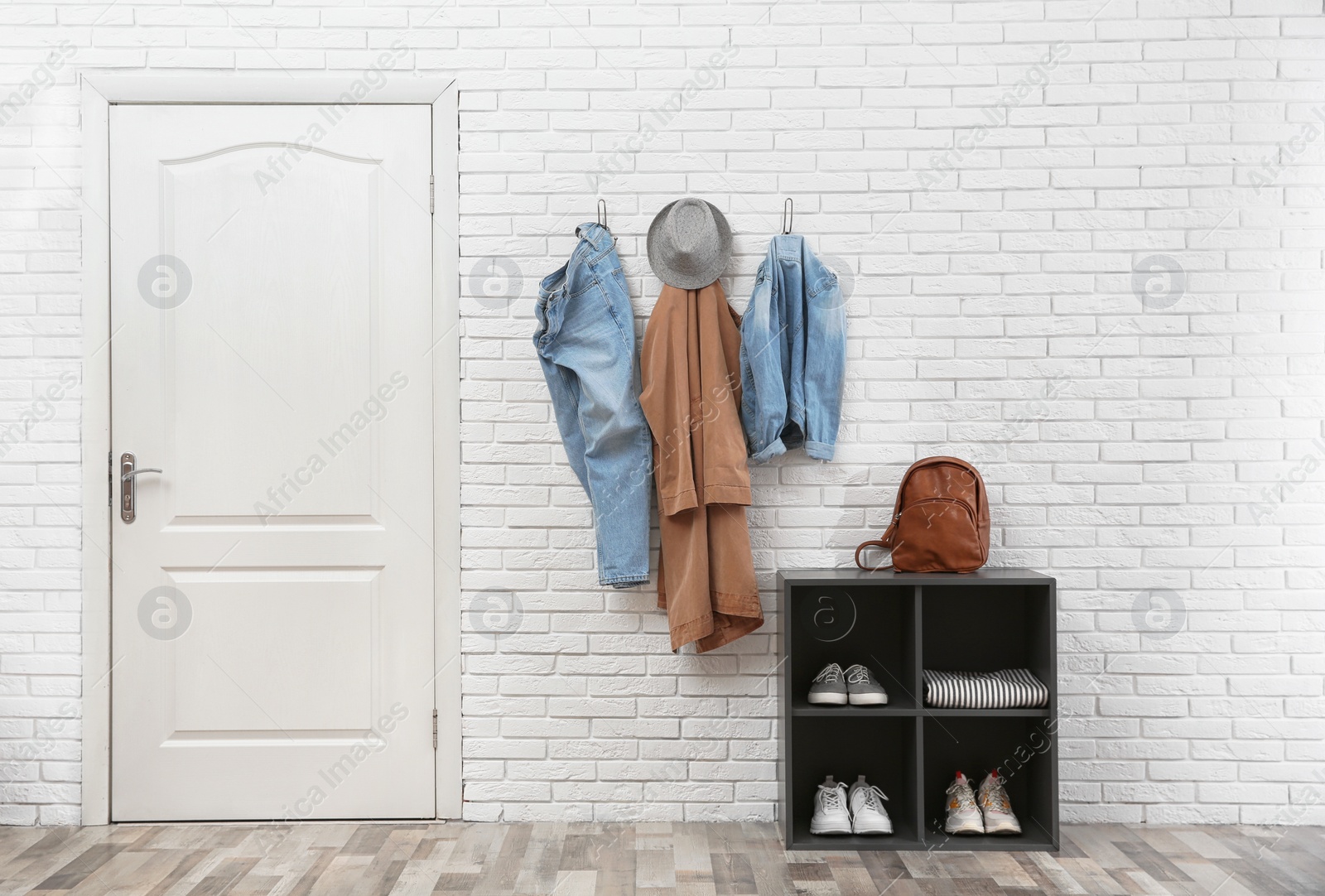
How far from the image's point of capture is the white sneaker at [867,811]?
214cm

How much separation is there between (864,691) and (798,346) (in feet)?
2.95

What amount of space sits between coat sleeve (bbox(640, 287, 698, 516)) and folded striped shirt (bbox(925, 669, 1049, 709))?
78cm

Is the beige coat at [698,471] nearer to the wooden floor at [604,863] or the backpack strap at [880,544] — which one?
the backpack strap at [880,544]

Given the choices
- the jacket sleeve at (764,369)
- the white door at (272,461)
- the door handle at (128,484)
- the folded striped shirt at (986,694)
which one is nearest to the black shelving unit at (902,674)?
the folded striped shirt at (986,694)

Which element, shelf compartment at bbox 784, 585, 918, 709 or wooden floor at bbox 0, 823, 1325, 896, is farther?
shelf compartment at bbox 784, 585, 918, 709

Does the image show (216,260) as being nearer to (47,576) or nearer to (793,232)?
(47,576)

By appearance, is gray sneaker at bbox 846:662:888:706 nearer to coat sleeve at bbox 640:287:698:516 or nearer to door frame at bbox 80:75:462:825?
coat sleeve at bbox 640:287:698:516

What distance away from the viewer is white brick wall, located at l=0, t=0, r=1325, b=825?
91.4 inches

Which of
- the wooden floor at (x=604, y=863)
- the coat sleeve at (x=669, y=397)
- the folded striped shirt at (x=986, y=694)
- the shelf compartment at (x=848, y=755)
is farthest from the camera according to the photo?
the shelf compartment at (x=848, y=755)

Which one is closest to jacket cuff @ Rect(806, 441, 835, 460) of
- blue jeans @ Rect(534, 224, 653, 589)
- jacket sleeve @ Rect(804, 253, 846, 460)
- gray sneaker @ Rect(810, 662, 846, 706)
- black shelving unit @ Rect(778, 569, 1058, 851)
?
jacket sleeve @ Rect(804, 253, 846, 460)

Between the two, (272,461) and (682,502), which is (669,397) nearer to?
(682,502)

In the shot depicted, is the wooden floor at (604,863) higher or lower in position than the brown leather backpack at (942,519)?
lower

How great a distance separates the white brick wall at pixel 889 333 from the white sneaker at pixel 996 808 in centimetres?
30

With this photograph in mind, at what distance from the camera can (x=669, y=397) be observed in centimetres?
225
